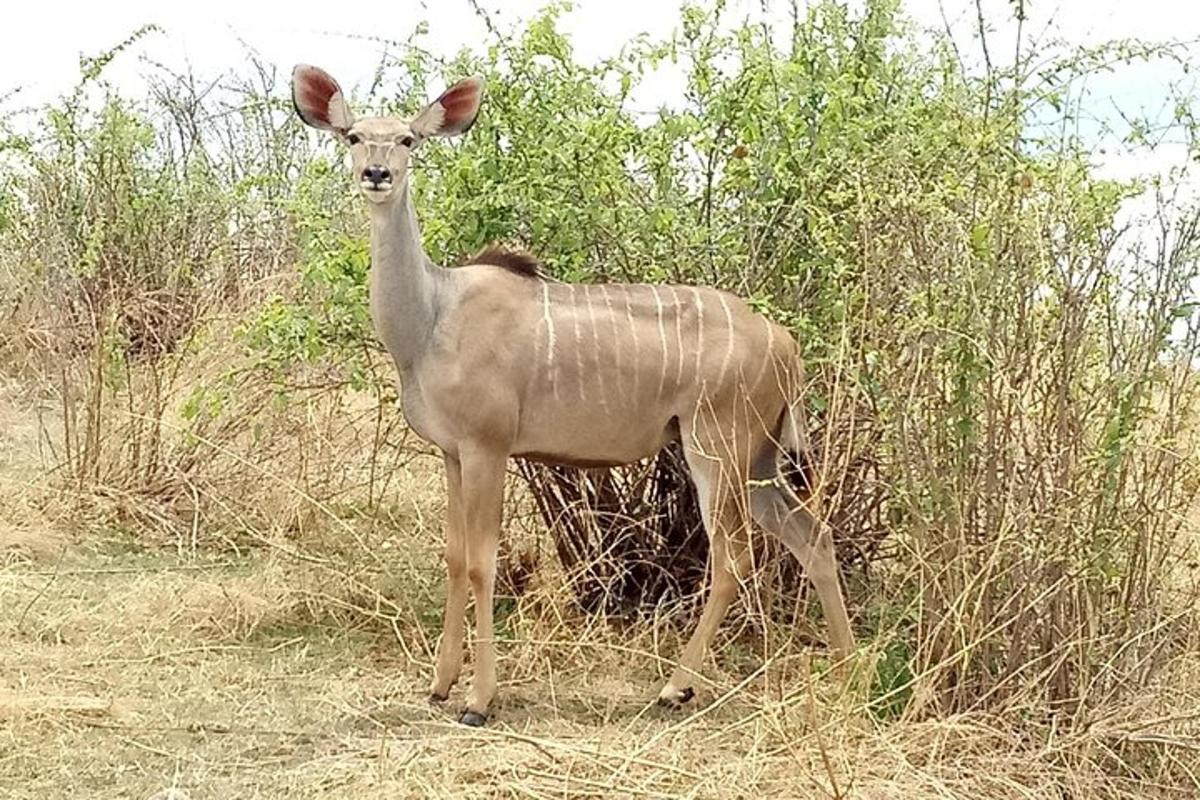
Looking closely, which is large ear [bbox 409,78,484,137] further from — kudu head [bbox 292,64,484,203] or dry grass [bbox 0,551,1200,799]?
dry grass [bbox 0,551,1200,799]

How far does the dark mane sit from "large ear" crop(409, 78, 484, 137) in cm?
36

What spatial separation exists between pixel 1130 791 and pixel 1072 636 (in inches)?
15.1

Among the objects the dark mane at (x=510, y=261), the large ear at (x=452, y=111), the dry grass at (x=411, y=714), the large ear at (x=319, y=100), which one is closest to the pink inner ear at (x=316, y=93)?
the large ear at (x=319, y=100)

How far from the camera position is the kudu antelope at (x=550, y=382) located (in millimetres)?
4293

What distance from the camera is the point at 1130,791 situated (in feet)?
12.2

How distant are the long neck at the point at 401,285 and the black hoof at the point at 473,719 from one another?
37.1 inches

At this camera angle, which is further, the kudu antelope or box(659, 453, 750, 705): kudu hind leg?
box(659, 453, 750, 705): kudu hind leg

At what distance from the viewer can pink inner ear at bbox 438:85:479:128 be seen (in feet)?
14.6

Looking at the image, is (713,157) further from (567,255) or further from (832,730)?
(832,730)

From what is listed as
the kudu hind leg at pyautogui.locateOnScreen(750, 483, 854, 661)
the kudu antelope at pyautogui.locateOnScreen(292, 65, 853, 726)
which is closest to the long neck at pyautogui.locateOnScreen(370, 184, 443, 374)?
the kudu antelope at pyautogui.locateOnScreen(292, 65, 853, 726)

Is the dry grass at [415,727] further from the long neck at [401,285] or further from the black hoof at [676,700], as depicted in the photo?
the long neck at [401,285]

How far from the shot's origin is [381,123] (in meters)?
4.30

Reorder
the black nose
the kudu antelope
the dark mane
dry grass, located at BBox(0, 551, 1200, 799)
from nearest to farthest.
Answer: dry grass, located at BBox(0, 551, 1200, 799) < the black nose < the kudu antelope < the dark mane

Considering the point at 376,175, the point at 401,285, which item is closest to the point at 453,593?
the point at 401,285
